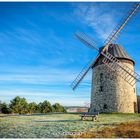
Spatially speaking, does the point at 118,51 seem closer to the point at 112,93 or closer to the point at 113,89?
the point at 113,89

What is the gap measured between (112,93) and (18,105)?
1958 cm

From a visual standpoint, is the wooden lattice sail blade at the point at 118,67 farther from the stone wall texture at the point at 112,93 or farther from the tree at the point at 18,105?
the tree at the point at 18,105

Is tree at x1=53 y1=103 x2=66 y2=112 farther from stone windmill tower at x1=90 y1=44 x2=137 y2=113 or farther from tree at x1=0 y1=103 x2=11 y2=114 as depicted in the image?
stone windmill tower at x1=90 y1=44 x2=137 y2=113

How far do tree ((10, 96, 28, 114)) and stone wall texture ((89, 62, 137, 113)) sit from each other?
58.2 ft

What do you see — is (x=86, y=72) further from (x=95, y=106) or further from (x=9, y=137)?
(x=9, y=137)

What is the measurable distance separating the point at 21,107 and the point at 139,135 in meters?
30.1

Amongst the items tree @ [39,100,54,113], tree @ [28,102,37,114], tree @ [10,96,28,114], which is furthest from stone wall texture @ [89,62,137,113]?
tree @ [39,100,54,113]

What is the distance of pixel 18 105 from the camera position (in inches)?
1483

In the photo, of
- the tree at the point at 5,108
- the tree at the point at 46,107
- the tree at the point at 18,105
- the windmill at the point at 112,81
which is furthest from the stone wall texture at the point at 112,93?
the tree at the point at 46,107

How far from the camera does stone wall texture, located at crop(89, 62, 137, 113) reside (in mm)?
22281

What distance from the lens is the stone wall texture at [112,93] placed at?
73.1 feet

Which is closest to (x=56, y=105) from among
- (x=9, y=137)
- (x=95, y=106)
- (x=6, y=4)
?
(x=95, y=106)

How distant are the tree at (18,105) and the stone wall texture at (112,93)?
17741mm

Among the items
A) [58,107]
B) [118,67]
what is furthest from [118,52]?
[58,107]
